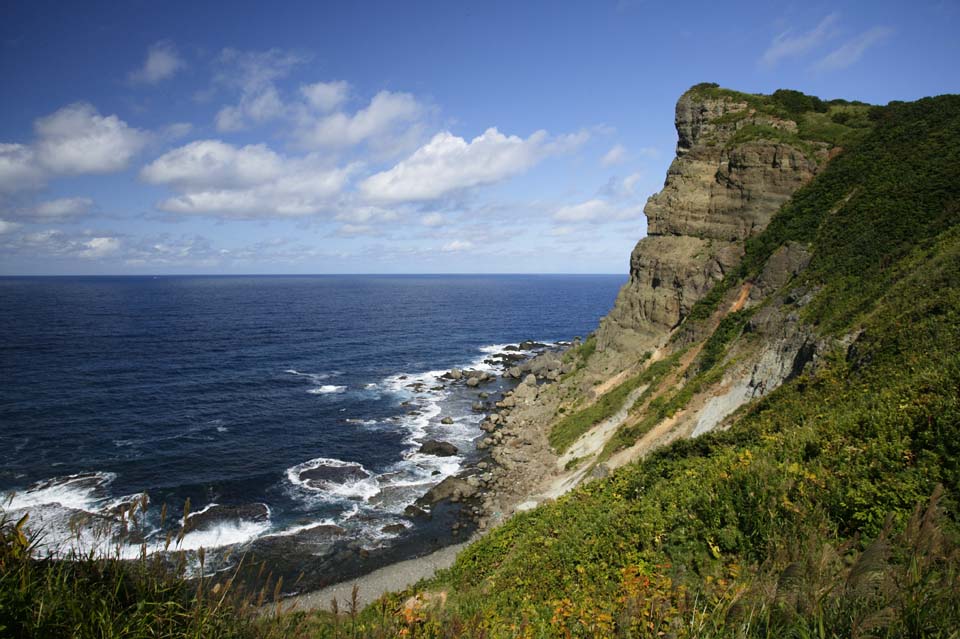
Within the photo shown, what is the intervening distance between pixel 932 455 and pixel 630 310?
4547cm

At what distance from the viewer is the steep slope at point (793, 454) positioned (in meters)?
5.76

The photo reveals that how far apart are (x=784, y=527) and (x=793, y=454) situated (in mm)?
3278

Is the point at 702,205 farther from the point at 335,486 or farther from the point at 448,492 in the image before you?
the point at 335,486

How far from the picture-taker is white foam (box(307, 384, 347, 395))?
64.4m

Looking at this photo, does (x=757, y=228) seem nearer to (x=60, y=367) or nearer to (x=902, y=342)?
(x=902, y=342)

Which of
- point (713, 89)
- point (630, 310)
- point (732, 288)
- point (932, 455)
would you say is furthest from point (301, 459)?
point (713, 89)

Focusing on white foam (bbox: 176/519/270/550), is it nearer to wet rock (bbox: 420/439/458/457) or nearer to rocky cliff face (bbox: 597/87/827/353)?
wet rock (bbox: 420/439/458/457)

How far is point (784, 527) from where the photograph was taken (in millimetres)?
9641

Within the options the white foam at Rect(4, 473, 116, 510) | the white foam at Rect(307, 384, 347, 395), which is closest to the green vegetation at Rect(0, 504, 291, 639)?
the white foam at Rect(4, 473, 116, 510)

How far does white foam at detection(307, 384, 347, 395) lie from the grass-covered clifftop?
4963 centimetres

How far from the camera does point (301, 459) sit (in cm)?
4531

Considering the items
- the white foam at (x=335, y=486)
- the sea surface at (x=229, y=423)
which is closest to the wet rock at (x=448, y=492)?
the sea surface at (x=229, y=423)

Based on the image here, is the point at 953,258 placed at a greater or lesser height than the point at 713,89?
lesser

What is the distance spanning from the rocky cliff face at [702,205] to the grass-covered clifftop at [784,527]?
14.5 meters
